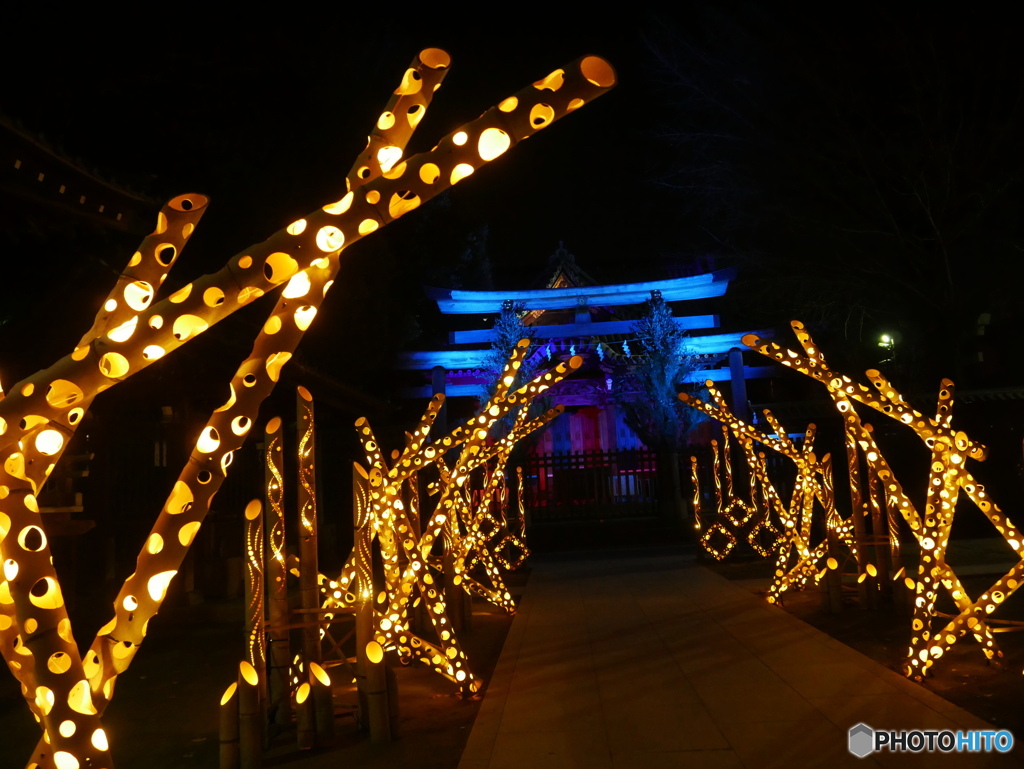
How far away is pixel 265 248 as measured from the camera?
2197mm

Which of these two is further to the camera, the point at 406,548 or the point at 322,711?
the point at 406,548

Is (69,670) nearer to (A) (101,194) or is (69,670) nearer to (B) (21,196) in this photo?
(B) (21,196)

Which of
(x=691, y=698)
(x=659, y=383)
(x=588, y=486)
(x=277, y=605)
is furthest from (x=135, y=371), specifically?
(x=659, y=383)

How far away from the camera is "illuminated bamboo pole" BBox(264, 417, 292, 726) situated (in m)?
4.62

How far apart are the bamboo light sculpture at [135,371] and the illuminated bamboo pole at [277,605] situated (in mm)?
2281

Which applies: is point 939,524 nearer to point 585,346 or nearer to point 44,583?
point 44,583

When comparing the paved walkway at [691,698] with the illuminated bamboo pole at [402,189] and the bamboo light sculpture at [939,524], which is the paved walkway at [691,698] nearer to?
the bamboo light sculpture at [939,524]

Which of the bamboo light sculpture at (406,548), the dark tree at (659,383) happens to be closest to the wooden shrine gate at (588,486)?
the dark tree at (659,383)

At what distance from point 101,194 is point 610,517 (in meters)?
13.4

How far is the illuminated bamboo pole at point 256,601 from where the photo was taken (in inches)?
163

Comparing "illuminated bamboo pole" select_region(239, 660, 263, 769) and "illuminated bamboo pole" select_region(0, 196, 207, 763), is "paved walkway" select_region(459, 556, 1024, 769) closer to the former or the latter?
"illuminated bamboo pole" select_region(239, 660, 263, 769)

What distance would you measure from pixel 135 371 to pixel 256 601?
2.51 m

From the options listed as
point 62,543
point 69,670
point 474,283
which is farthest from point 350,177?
point 474,283

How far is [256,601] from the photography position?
4.27m
